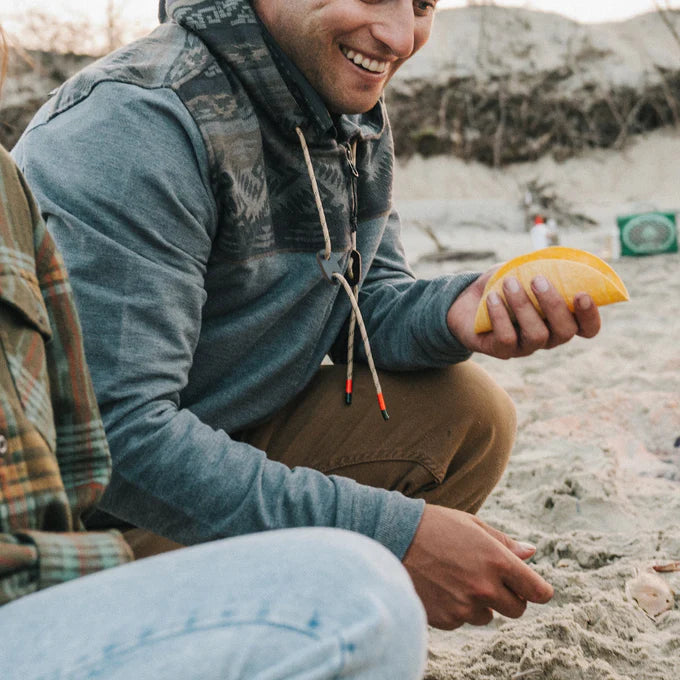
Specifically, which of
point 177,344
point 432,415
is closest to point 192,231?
point 177,344

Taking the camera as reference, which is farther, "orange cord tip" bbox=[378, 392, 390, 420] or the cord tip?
the cord tip

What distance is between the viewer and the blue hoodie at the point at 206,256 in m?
1.42

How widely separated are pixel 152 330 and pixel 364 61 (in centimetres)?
74

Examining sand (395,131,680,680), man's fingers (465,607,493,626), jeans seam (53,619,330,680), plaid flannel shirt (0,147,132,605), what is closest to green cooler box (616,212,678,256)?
sand (395,131,680,680)

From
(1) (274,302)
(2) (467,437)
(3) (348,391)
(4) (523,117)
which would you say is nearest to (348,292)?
(1) (274,302)

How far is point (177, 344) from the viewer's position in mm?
1505

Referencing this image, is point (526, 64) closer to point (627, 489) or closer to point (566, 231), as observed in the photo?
point (566, 231)

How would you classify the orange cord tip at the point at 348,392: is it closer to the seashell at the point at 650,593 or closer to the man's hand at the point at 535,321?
the man's hand at the point at 535,321

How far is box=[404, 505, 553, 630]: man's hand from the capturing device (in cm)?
146

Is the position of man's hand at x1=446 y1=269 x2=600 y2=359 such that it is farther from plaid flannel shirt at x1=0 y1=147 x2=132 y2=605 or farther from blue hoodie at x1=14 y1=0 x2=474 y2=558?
plaid flannel shirt at x1=0 y1=147 x2=132 y2=605

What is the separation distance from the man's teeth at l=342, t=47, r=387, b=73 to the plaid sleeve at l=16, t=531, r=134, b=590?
113 cm

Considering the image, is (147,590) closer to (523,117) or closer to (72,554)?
(72,554)

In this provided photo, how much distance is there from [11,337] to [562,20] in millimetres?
12098

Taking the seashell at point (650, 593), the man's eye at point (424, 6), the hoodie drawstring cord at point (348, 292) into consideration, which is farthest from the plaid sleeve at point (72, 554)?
the seashell at point (650, 593)
